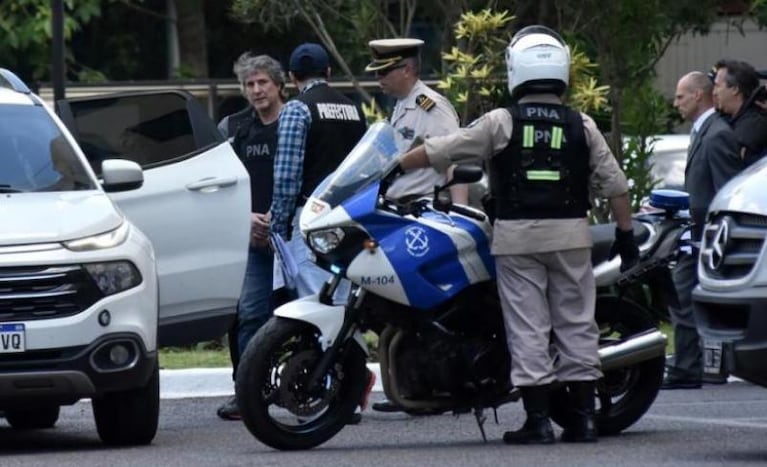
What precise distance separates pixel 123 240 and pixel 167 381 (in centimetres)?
303

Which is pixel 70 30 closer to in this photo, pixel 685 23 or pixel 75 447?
pixel 685 23

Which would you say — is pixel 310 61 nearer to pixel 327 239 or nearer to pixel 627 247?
pixel 327 239

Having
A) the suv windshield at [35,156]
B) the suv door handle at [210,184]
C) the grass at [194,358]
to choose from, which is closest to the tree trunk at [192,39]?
the grass at [194,358]

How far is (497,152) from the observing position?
349 inches

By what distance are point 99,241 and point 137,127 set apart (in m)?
1.77

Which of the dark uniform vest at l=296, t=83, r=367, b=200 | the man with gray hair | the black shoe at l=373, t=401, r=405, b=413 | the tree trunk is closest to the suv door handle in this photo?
the dark uniform vest at l=296, t=83, r=367, b=200

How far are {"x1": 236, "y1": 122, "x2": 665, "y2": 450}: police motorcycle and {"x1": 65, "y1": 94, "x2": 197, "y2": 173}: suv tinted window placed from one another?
197 centimetres

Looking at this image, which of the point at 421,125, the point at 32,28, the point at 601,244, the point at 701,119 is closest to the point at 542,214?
the point at 601,244

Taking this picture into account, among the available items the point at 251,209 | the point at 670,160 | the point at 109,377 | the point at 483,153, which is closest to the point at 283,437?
the point at 109,377

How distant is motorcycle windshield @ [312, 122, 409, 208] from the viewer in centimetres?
885

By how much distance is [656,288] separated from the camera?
36.2 feet

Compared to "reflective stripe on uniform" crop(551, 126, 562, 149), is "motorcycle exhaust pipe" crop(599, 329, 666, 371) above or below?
below

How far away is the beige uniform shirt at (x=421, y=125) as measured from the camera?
9.91 metres

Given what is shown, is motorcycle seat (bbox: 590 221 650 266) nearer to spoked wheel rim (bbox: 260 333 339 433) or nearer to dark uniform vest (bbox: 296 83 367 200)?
spoked wheel rim (bbox: 260 333 339 433)
